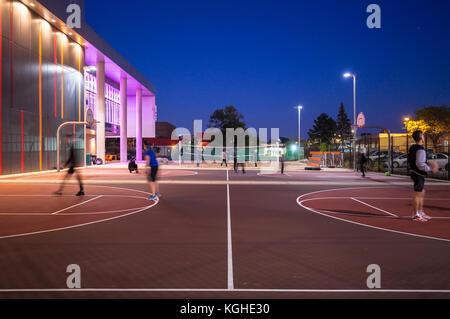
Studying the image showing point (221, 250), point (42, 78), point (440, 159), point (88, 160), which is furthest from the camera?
point (88, 160)

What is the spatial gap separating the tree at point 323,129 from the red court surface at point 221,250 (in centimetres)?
9875

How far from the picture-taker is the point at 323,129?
354 feet

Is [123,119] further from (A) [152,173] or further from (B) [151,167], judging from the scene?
(A) [152,173]

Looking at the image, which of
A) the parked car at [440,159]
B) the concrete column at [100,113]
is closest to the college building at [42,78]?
the concrete column at [100,113]

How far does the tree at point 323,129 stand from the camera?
4203 inches

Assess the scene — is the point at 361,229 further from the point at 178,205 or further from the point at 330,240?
the point at 178,205

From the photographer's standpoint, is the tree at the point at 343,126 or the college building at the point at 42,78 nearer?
the college building at the point at 42,78

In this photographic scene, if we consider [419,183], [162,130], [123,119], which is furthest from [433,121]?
[162,130]

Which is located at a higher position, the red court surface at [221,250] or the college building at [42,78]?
the college building at [42,78]

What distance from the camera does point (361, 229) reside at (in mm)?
7750

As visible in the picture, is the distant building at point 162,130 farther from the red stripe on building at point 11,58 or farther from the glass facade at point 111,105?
the red stripe on building at point 11,58

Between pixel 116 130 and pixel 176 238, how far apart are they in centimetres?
5069

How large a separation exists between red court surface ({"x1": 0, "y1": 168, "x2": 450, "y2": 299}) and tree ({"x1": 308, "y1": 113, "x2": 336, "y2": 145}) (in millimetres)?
98754

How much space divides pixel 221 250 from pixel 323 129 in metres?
107
